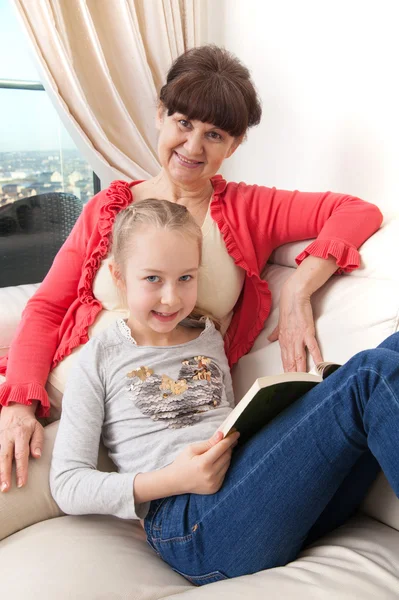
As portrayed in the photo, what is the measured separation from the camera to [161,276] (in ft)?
4.14

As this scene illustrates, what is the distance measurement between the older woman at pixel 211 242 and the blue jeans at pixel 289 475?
1.34 feet

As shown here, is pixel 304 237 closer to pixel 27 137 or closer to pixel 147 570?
pixel 147 570

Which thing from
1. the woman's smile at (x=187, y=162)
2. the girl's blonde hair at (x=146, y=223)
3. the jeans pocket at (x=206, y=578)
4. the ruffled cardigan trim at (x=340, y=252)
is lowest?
the jeans pocket at (x=206, y=578)

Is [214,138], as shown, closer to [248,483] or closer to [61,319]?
[61,319]

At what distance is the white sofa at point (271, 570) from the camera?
990 millimetres

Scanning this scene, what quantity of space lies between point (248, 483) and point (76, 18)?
190cm

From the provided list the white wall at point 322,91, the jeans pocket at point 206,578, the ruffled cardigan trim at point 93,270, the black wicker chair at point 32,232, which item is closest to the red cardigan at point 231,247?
the ruffled cardigan trim at point 93,270

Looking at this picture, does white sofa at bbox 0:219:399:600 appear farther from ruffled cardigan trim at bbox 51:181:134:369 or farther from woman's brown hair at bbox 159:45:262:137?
woman's brown hair at bbox 159:45:262:137

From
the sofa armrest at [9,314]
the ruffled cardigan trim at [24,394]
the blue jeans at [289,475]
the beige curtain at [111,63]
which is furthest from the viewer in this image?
the beige curtain at [111,63]

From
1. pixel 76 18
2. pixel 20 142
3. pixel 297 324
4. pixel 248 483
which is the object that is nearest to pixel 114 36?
pixel 76 18

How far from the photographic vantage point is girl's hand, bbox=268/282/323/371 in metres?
1.42

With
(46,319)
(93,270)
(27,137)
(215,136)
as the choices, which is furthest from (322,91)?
(27,137)

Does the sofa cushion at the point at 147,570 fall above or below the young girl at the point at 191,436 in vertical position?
below

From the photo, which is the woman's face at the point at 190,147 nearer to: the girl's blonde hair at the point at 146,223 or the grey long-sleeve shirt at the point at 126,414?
the girl's blonde hair at the point at 146,223
